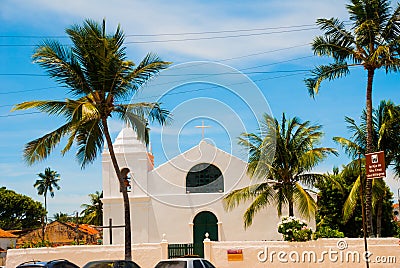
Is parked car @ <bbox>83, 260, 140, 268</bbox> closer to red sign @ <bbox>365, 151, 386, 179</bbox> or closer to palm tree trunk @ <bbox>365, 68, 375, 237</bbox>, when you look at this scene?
red sign @ <bbox>365, 151, 386, 179</bbox>

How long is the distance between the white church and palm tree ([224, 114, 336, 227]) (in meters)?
4.41

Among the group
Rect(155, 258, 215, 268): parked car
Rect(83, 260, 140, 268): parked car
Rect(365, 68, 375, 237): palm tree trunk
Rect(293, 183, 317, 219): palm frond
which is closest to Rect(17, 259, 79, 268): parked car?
Rect(83, 260, 140, 268): parked car

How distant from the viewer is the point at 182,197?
34406 mm

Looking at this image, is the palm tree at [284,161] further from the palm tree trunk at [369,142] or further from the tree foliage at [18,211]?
the tree foliage at [18,211]

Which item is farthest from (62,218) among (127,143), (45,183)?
(127,143)

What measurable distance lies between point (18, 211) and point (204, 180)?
49.4 meters

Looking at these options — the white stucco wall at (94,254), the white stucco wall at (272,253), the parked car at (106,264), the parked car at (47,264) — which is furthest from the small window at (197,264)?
the white stucco wall at (94,254)

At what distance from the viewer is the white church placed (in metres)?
33.9

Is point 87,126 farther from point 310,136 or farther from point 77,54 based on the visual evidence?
point 310,136

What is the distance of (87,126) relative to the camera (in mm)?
23016

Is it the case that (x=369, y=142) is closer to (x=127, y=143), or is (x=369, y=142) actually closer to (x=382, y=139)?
(x=382, y=139)

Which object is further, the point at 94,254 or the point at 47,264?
the point at 94,254

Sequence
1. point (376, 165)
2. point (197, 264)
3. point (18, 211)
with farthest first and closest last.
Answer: point (18, 211), point (376, 165), point (197, 264)

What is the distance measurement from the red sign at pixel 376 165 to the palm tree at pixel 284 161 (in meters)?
6.39
